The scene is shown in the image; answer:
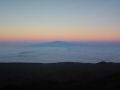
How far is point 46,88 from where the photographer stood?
37.9ft

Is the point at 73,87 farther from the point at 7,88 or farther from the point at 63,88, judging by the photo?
the point at 7,88

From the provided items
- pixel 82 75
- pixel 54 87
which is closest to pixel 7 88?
pixel 54 87

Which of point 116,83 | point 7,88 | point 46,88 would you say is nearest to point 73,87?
point 46,88

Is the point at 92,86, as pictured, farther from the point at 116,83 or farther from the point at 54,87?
the point at 54,87

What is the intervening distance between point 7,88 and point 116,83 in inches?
241

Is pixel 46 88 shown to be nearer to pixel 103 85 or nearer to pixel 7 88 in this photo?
pixel 7 88

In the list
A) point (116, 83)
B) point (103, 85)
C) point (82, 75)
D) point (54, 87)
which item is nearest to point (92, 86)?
point (103, 85)

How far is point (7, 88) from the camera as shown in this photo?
11250 mm

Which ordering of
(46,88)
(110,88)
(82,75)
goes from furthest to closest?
1. (82,75)
2. (46,88)
3. (110,88)

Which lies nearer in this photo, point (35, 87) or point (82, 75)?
point (35, 87)

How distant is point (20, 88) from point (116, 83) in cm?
541

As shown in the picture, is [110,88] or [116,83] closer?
[110,88]

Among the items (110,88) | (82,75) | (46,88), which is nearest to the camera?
(110,88)

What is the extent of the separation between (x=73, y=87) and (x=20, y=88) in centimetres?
296
